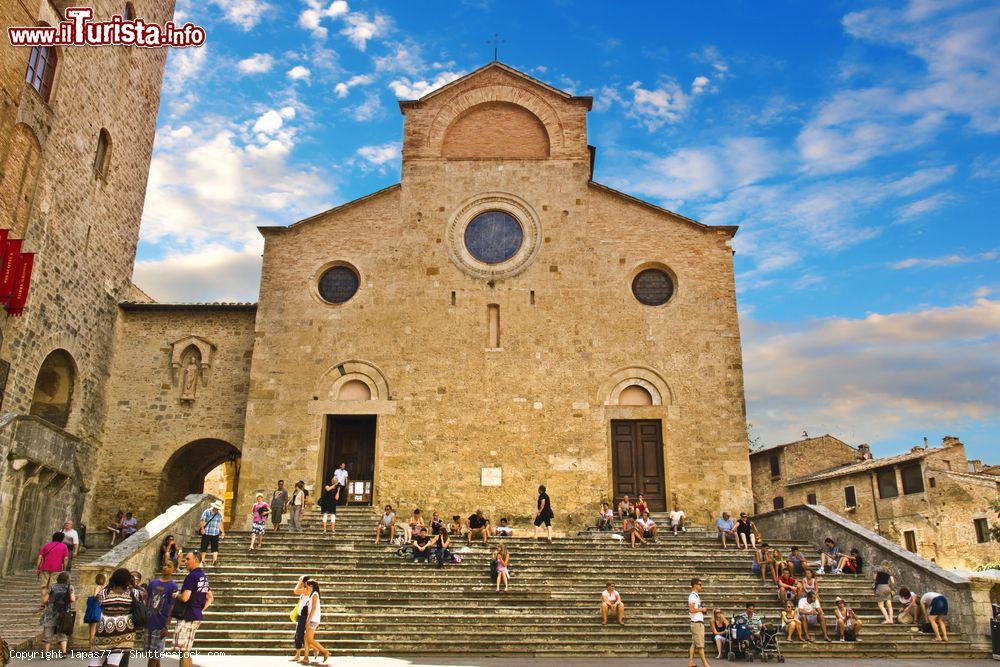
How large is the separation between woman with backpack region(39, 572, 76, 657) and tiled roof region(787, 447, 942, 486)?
1174 inches

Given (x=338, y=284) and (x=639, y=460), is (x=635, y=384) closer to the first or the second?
(x=639, y=460)

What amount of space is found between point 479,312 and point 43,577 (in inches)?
480

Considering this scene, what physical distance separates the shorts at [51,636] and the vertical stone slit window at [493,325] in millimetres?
12404

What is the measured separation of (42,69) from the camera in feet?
65.2

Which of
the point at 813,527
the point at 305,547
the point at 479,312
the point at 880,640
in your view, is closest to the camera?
the point at 880,640

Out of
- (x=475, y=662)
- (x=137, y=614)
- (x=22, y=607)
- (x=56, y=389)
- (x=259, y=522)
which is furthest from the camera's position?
(x=56, y=389)

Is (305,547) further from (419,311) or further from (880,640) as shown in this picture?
(880,640)

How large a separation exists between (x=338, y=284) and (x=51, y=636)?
12.4 m

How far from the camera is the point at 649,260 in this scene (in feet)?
74.1

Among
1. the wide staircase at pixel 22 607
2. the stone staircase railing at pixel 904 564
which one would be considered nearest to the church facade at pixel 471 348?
the stone staircase railing at pixel 904 564

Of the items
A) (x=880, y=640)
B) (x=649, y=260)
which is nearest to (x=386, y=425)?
(x=649, y=260)

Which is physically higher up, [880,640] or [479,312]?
[479,312]

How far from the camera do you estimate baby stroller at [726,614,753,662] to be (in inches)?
521

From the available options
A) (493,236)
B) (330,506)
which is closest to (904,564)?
(330,506)
